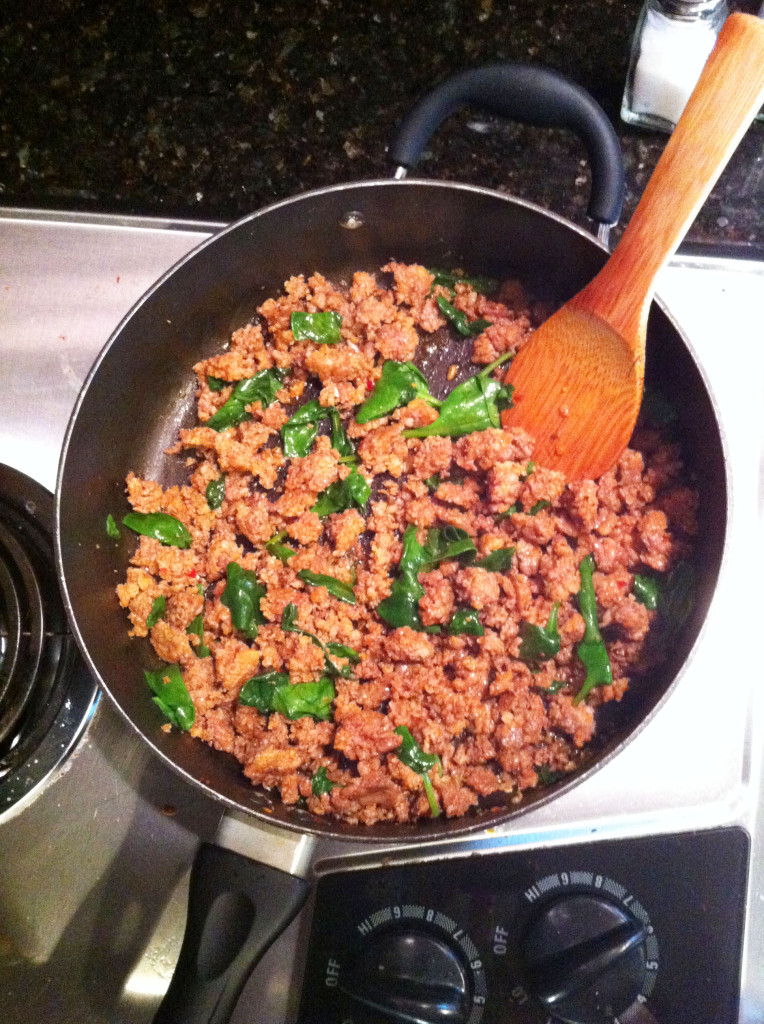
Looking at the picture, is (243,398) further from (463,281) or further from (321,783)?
(321,783)

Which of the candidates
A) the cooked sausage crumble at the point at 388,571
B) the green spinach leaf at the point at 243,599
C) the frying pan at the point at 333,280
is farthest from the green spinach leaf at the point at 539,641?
the green spinach leaf at the point at 243,599

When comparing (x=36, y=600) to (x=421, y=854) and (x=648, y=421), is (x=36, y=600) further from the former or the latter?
(x=648, y=421)

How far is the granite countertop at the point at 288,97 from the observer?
1408 millimetres

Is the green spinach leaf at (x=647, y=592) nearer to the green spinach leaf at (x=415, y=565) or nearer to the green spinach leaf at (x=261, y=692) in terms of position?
the green spinach leaf at (x=415, y=565)

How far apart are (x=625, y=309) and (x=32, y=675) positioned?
3.99 ft

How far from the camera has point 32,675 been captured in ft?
4.17

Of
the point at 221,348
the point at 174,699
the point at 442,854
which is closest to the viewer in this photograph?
the point at 442,854

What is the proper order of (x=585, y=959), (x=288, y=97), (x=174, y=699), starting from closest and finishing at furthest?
(x=585, y=959) < (x=174, y=699) < (x=288, y=97)

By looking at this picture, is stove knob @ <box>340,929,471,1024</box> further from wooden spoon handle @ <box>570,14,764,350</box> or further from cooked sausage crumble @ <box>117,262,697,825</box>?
wooden spoon handle @ <box>570,14,764,350</box>

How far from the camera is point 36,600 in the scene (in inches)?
51.1

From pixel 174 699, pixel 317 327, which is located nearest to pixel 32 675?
pixel 174 699

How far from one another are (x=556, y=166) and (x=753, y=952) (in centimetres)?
149

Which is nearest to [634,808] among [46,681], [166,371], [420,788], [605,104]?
[420,788]

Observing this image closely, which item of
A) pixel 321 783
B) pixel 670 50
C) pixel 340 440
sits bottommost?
pixel 321 783
